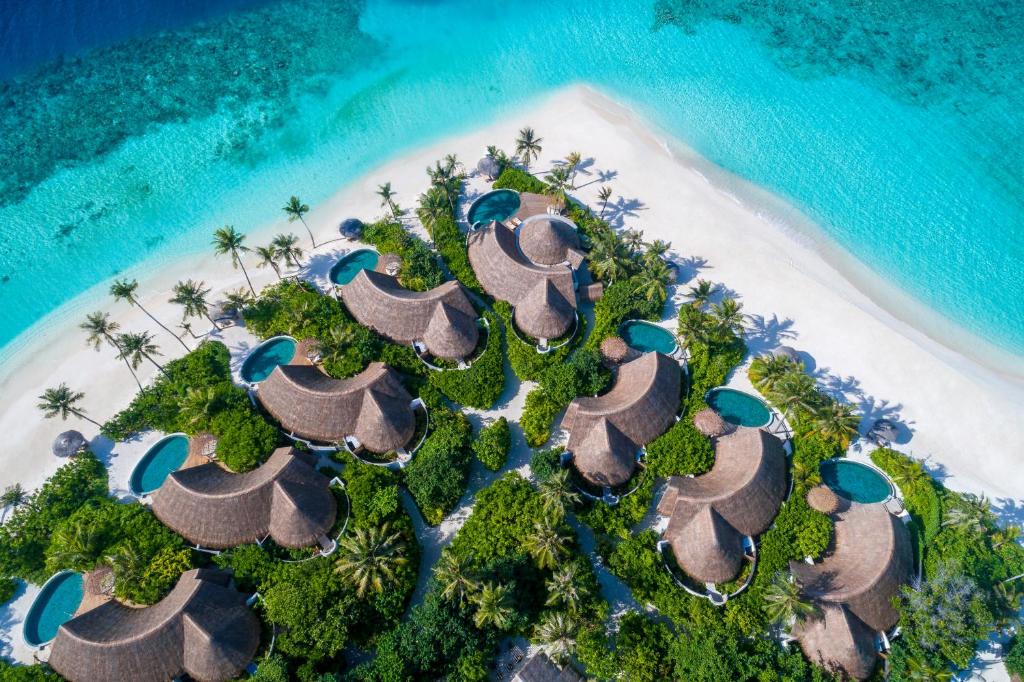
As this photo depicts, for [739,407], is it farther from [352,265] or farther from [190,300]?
[190,300]

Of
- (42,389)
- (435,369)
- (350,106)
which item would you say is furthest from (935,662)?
(350,106)

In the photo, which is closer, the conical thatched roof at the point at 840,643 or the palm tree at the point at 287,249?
the conical thatched roof at the point at 840,643

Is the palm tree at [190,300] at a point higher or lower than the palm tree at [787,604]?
higher

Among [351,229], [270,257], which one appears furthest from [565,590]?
[351,229]

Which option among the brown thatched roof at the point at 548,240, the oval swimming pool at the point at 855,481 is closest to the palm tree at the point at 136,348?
the brown thatched roof at the point at 548,240

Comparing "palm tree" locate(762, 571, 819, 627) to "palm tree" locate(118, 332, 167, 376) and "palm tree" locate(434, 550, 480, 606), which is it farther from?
"palm tree" locate(118, 332, 167, 376)

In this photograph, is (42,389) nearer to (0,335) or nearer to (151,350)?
(0,335)

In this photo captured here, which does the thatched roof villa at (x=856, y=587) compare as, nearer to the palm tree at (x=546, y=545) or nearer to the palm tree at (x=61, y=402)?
the palm tree at (x=546, y=545)
